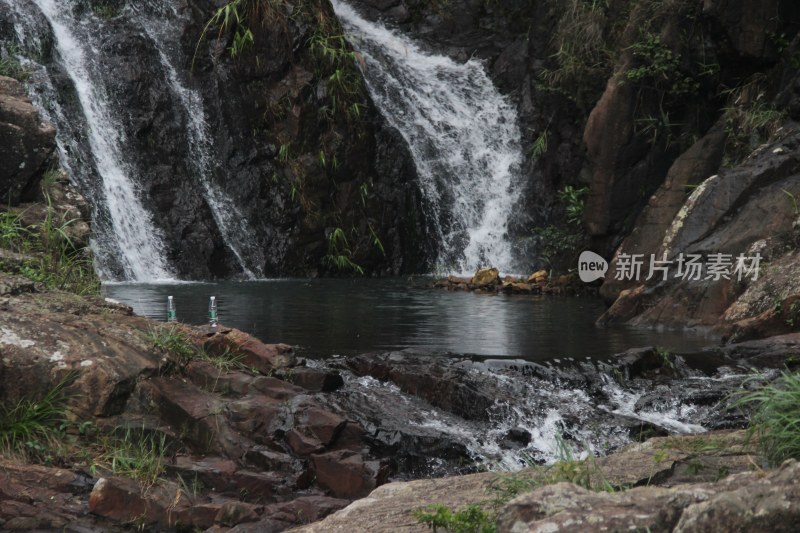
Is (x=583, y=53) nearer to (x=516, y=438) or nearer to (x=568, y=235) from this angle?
(x=568, y=235)

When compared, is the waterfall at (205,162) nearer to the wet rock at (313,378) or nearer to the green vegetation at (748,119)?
the green vegetation at (748,119)

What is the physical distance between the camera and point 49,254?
736 centimetres

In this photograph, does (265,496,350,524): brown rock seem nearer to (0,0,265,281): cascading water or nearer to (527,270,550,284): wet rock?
(527,270,550,284): wet rock

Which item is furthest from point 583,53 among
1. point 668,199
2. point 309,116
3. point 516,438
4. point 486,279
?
point 516,438

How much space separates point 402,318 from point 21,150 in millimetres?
5589

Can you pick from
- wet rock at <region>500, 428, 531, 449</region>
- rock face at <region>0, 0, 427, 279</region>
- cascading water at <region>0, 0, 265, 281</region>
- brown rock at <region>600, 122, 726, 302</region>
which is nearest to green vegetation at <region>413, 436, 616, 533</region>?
wet rock at <region>500, 428, 531, 449</region>

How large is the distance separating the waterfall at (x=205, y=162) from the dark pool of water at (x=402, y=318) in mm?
1963

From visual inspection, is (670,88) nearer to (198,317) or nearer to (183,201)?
(198,317)

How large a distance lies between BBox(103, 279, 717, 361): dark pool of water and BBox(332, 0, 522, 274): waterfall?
10.5 feet

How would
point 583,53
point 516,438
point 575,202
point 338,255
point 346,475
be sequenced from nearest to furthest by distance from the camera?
point 346,475 < point 516,438 < point 575,202 < point 583,53 < point 338,255

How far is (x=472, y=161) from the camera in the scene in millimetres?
20625

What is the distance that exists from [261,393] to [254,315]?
5.72 metres

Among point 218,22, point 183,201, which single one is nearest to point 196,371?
point 183,201

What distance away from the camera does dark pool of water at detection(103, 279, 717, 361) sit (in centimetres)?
1005
